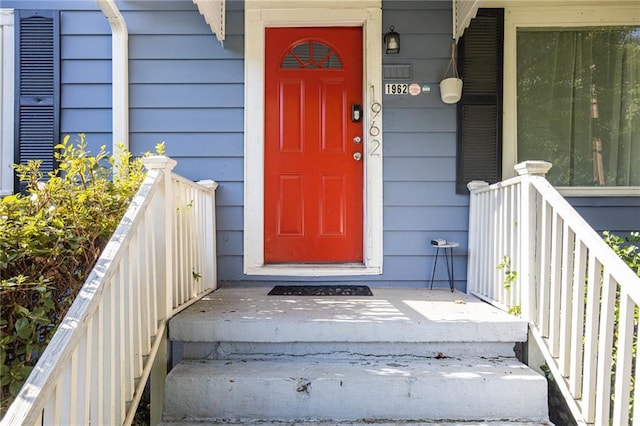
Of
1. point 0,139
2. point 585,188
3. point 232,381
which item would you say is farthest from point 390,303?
point 0,139

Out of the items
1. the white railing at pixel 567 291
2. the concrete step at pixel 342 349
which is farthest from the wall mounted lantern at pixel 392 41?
the concrete step at pixel 342 349

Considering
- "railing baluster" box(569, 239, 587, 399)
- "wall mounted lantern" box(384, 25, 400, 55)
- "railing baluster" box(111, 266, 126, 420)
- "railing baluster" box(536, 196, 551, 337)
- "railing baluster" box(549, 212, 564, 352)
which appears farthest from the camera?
"wall mounted lantern" box(384, 25, 400, 55)

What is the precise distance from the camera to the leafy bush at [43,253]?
57.3 inches

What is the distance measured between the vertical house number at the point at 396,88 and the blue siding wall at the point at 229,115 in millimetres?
58

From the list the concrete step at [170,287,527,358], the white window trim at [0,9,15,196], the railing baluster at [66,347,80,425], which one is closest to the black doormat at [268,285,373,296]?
the concrete step at [170,287,527,358]

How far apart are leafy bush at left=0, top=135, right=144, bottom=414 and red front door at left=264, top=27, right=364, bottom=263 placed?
127cm

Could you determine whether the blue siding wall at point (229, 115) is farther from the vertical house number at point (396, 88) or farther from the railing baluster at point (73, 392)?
the railing baluster at point (73, 392)

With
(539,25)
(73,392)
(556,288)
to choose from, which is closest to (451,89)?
(539,25)

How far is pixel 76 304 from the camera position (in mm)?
1190

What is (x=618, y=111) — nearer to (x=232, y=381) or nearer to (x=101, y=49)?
(x=232, y=381)

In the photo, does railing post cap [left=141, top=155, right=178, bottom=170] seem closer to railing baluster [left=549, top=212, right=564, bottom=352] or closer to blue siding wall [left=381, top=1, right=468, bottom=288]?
blue siding wall [left=381, top=1, right=468, bottom=288]

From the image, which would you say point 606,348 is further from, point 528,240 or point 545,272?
point 528,240

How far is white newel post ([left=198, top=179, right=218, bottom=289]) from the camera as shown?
2.61 meters

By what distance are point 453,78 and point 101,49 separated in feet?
8.58
